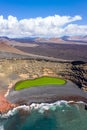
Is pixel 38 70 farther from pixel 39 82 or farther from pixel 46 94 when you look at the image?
pixel 46 94

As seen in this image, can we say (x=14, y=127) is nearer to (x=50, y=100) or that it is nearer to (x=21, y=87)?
(x=50, y=100)

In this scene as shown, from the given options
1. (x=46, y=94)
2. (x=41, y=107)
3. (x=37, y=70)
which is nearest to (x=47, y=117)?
(x=41, y=107)

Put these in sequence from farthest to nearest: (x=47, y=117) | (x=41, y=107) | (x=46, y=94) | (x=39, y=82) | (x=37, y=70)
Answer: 1. (x=37, y=70)
2. (x=39, y=82)
3. (x=46, y=94)
4. (x=41, y=107)
5. (x=47, y=117)

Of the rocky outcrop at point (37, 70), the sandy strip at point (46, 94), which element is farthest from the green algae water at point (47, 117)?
the rocky outcrop at point (37, 70)

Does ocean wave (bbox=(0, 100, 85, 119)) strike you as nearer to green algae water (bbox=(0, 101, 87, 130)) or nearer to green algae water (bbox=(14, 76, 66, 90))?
green algae water (bbox=(0, 101, 87, 130))

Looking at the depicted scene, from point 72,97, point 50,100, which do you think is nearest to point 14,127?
point 50,100

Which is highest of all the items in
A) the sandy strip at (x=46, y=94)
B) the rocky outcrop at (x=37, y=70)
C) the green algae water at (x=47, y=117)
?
the rocky outcrop at (x=37, y=70)

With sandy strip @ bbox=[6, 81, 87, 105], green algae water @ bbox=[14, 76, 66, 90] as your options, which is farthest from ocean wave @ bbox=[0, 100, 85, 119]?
green algae water @ bbox=[14, 76, 66, 90]

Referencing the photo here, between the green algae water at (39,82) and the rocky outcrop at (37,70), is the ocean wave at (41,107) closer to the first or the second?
the green algae water at (39,82)
